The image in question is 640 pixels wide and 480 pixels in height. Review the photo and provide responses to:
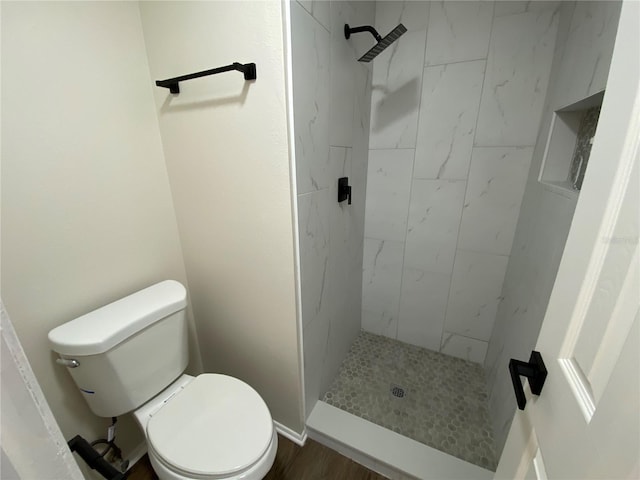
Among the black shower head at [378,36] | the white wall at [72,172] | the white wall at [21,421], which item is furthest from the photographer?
the black shower head at [378,36]

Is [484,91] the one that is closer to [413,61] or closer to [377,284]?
[413,61]

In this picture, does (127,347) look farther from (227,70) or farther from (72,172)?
(227,70)

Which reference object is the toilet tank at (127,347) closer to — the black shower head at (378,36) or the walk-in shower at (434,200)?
the walk-in shower at (434,200)

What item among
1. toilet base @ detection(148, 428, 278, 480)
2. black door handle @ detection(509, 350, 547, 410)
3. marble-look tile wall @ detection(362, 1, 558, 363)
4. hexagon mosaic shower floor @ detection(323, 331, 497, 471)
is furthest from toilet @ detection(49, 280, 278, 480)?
marble-look tile wall @ detection(362, 1, 558, 363)

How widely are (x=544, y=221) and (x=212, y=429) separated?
1452mm

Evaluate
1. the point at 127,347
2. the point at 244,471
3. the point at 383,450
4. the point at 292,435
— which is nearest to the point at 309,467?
the point at 292,435

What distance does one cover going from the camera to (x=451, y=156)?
4.88 ft

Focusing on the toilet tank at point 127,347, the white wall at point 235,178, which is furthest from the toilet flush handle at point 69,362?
the white wall at point 235,178

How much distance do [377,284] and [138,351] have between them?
1410 millimetres

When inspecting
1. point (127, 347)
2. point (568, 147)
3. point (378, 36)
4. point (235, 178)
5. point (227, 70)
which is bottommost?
point (127, 347)

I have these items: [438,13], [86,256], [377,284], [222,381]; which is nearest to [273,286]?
[222,381]

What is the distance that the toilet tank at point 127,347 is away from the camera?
2.91ft

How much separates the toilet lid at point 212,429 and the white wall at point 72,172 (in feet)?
1.29

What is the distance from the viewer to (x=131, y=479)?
121 centimetres
